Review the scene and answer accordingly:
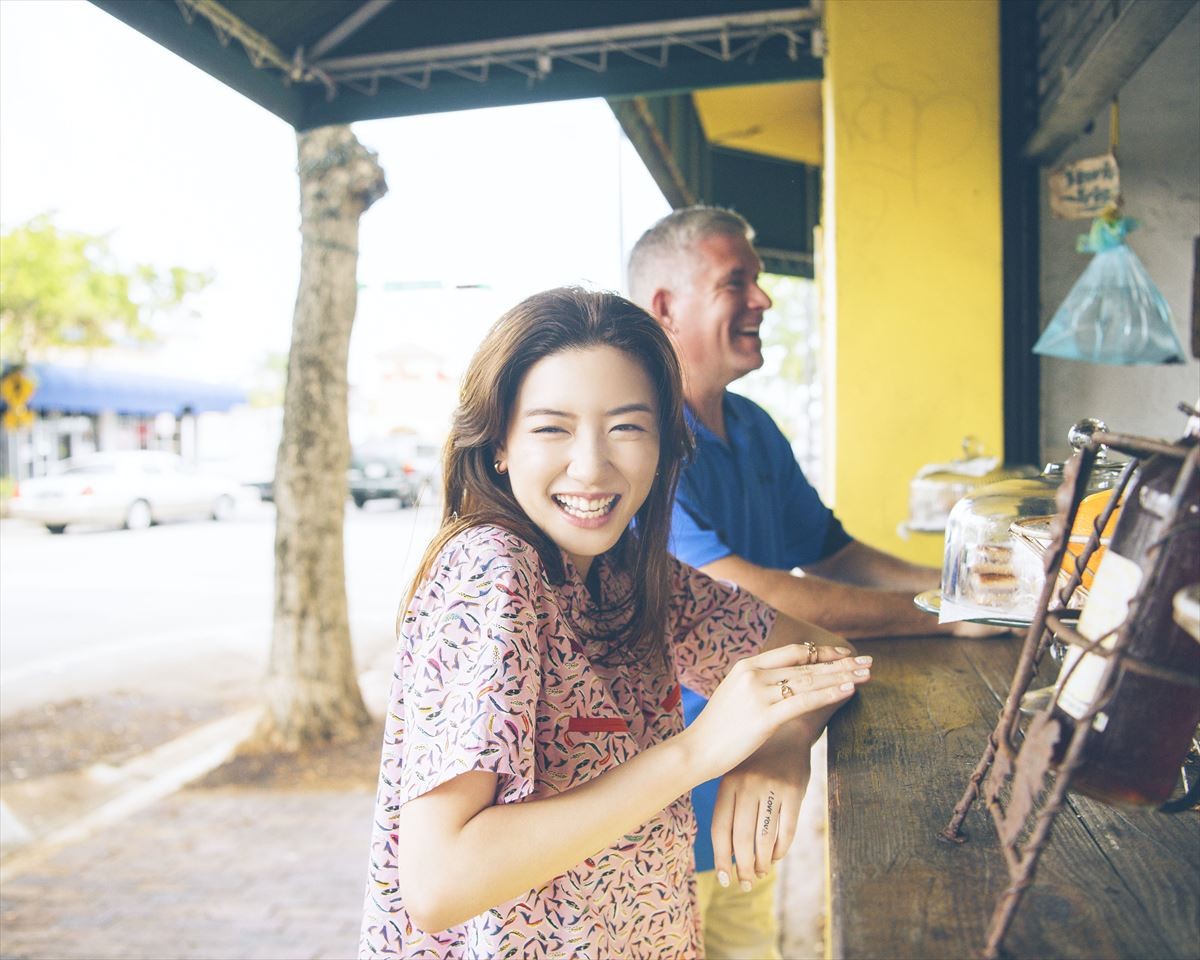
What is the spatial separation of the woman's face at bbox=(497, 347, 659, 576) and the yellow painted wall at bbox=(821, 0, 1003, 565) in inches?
100

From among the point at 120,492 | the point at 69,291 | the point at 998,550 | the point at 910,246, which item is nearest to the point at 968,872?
the point at 998,550

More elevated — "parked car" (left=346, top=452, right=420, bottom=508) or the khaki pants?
"parked car" (left=346, top=452, right=420, bottom=508)

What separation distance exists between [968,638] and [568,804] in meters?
1.20

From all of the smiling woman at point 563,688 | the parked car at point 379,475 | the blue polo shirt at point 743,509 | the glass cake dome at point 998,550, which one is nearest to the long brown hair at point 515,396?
the smiling woman at point 563,688

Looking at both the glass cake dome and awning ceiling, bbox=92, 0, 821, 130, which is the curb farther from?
the glass cake dome

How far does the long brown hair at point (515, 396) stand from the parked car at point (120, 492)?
12245 millimetres

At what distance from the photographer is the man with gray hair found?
241 centimetres

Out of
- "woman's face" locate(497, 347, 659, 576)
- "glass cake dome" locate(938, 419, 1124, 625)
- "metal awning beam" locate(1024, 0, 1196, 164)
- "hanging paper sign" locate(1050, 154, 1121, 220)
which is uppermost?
"metal awning beam" locate(1024, 0, 1196, 164)

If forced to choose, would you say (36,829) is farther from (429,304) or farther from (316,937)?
(429,304)

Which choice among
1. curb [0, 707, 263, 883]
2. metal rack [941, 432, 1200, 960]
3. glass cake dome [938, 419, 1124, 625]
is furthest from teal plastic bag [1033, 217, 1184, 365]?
curb [0, 707, 263, 883]

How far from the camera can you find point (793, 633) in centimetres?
169

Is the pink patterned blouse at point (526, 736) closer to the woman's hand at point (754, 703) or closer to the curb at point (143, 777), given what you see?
the woman's hand at point (754, 703)

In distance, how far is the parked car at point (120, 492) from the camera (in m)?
12.3

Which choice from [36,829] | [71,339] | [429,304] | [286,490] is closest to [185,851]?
[36,829]
